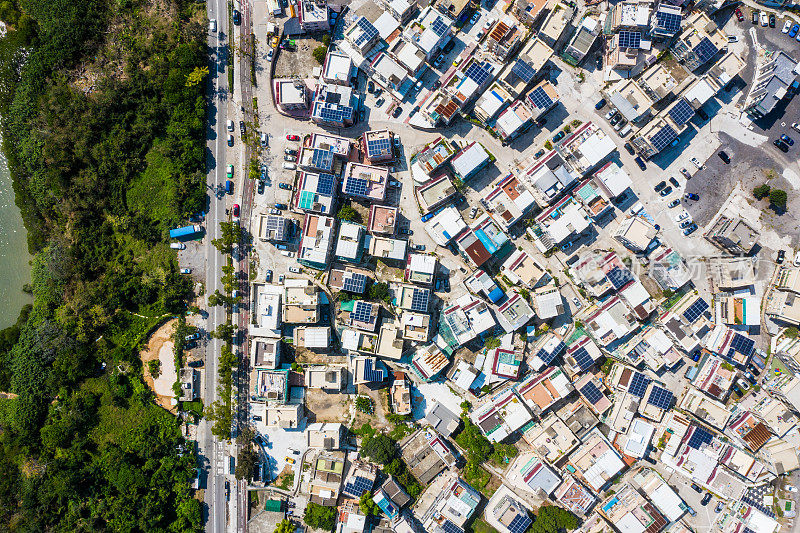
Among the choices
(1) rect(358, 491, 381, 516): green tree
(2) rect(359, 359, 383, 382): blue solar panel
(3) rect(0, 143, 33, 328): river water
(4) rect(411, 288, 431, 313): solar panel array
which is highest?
(3) rect(0, 143, 33, 328): river water

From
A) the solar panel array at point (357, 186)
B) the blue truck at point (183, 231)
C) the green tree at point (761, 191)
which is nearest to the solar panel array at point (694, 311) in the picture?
the green tree at point (761, 191)

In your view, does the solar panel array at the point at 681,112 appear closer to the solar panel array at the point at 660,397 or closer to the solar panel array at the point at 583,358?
the solar panel array at the point at 583,358

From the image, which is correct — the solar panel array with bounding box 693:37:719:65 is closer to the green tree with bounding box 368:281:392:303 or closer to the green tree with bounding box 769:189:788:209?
the green tree with bounding box 769:189:788:209

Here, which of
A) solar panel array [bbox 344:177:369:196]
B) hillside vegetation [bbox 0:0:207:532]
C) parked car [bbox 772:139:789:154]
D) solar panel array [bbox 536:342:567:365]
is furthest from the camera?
hillside vegetation [bbox 0:0:207:532]

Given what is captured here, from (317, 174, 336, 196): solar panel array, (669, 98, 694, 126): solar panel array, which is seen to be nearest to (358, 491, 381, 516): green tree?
(317, 174, 336, 196): solar panel array

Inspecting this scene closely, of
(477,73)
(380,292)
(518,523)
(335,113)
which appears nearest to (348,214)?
(380,292)

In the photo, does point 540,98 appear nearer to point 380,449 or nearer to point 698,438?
point 698,438
